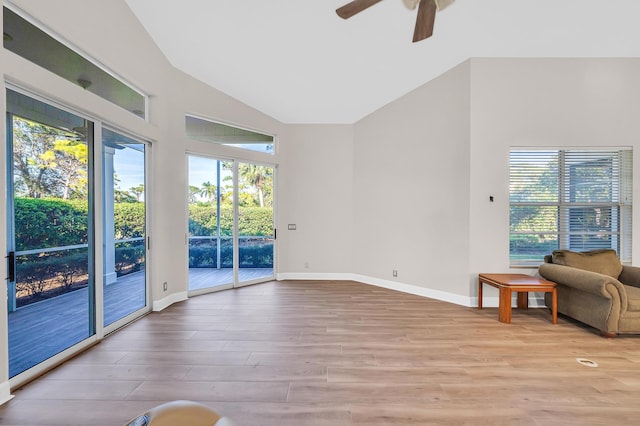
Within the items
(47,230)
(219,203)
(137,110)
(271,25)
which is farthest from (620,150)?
(47,230)

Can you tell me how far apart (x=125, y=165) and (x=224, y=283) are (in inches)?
97.3

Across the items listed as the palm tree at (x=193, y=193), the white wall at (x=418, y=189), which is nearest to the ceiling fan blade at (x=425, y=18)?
the white wall at (x=418, y=189)

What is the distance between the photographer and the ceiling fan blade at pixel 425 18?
232 centimetres

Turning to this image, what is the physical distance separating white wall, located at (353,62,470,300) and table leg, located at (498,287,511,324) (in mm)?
604

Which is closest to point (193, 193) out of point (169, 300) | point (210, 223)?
point (210, 223)

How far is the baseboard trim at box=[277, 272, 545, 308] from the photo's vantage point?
4.06 meters

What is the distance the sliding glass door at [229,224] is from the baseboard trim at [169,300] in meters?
0.21

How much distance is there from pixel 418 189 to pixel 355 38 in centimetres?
246

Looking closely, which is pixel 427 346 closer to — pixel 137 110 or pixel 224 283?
pixel 224 283

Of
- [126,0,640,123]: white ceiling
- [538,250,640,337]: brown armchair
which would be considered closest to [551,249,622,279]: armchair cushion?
[538,250,640,337]: brown armchair

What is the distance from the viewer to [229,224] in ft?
16.6

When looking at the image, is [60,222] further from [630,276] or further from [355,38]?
[630,276]

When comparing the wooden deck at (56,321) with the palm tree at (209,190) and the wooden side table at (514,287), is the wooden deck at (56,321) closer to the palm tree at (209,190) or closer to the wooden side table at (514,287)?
the palm tree at (209,190)

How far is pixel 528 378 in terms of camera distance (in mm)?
2328
